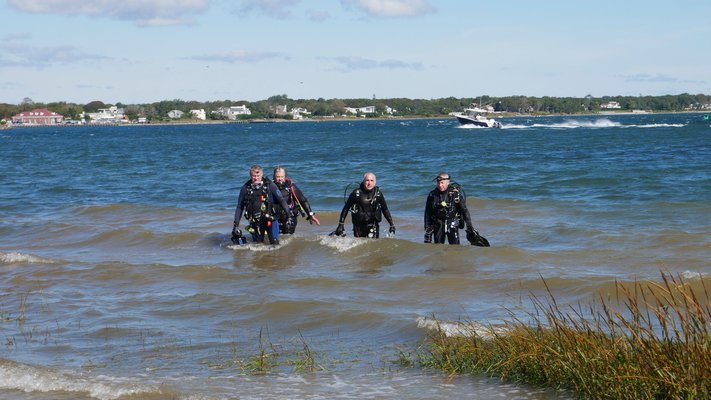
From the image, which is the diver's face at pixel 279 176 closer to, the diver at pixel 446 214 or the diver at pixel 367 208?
the diver at pixel 367 208

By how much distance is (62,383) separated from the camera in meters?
7.02

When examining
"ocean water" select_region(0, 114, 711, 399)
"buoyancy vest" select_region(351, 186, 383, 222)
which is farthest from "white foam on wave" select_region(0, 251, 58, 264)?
"buoyancy vest" select_region(351, 186, 383, 222)

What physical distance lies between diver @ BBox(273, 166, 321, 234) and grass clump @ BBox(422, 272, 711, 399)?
23.7 ft

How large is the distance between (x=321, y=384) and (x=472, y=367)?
1239 millimetres

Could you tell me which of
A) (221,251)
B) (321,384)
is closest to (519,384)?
(321,384)

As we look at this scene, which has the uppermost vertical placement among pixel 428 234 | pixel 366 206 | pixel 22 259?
pixel 366 206

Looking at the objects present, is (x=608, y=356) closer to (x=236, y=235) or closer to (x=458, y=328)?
(x=458, y=328)

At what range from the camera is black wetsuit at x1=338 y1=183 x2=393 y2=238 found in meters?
13.5

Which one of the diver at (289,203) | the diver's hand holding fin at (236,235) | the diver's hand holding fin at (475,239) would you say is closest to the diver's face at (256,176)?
the diver at (289,203)

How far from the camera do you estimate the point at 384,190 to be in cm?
2708

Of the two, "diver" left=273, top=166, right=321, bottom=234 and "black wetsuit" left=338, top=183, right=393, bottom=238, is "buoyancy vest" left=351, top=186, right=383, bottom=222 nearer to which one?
"black wetsuit" left=338, top=183, right=393, bottom=238

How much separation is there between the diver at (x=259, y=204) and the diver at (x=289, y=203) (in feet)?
0.70

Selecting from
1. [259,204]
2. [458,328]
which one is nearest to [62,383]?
[458,328]

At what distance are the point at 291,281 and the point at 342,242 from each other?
108 inches
